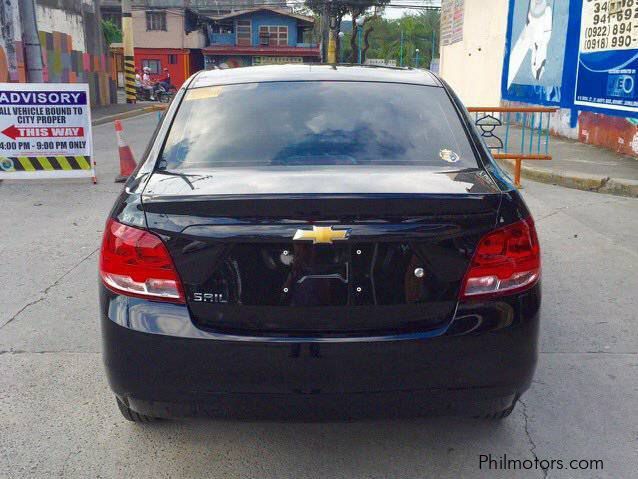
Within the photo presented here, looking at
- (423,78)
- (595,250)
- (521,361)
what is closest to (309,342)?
(521,361)

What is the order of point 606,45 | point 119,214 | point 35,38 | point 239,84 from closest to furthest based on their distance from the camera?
point 119,214, point 239,84, point 35,38, point 606,45

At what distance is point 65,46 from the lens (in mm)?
23547

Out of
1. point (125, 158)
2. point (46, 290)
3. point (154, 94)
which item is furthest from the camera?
point (154, 94)

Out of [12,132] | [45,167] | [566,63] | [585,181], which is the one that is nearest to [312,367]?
[585,181]

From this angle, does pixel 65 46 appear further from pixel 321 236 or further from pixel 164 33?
pixel 164 33

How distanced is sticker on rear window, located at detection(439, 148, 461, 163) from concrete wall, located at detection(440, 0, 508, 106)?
1844cm

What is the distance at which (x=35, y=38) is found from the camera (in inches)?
468

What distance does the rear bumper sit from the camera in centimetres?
251

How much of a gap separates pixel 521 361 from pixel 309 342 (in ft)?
2.78

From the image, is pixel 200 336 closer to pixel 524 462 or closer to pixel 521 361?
pixel 521 361

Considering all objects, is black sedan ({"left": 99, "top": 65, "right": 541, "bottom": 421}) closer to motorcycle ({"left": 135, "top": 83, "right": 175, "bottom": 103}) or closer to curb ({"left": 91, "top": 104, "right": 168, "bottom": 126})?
curb ({"left": 91, "top": 104, "right": 168, "bottom": 126})

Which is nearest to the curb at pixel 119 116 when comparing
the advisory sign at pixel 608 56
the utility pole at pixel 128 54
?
the utility pole at pixel 128 54

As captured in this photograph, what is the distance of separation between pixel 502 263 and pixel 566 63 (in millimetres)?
13652

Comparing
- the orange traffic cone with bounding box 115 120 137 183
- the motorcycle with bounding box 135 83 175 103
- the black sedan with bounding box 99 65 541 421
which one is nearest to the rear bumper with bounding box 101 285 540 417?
the black sedan with bounding box 99 65 541 421
